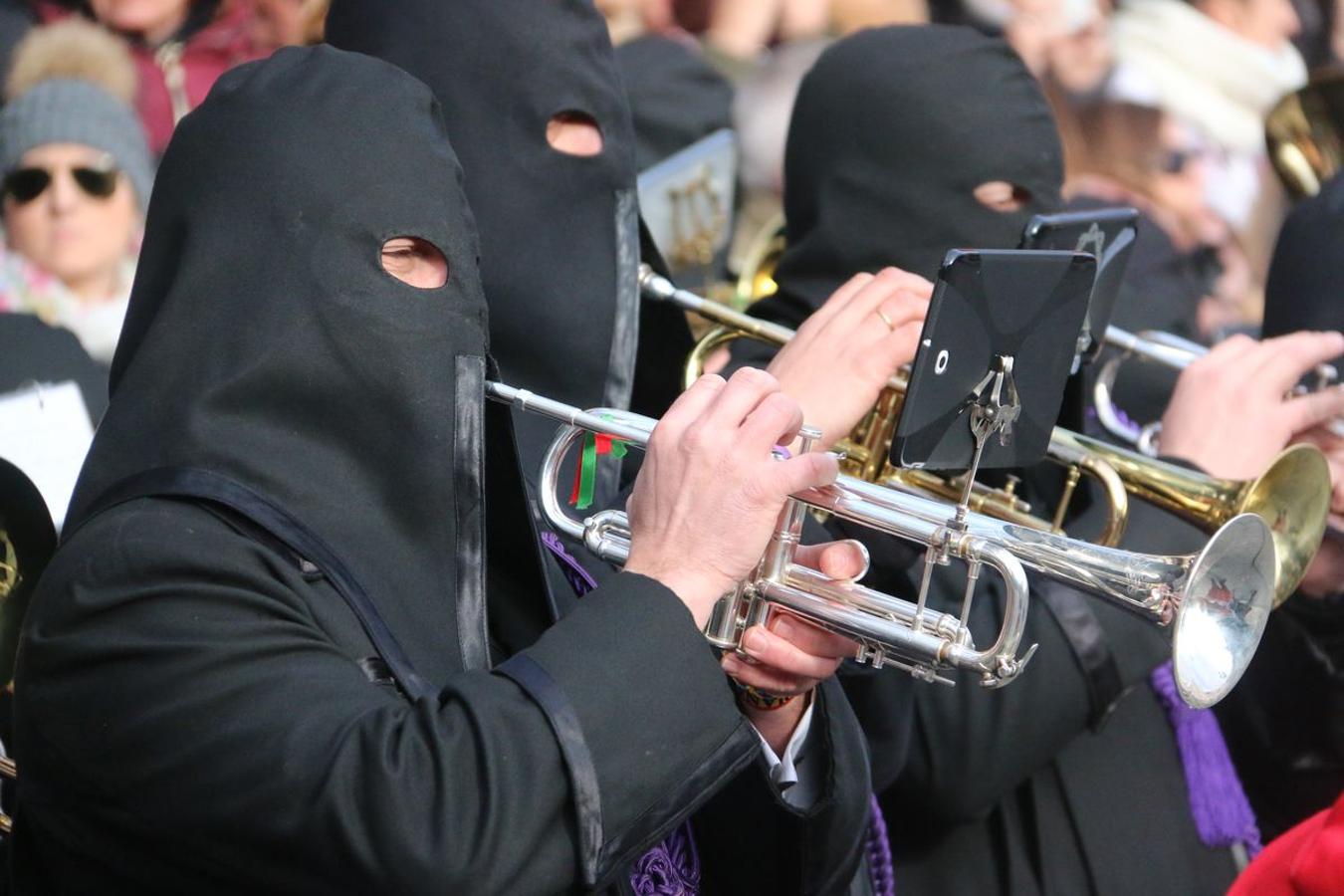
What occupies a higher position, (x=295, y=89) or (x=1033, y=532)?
(x=295, y=89)

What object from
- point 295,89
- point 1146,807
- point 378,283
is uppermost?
point 295,89

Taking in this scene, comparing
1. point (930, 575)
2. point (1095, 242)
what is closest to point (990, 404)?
point (930, 575)

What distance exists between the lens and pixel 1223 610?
9.27 ft

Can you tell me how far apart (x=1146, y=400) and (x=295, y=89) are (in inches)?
128

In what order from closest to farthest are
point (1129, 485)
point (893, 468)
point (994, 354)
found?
point (994, 354), point (893, 468), point (1129, 485)

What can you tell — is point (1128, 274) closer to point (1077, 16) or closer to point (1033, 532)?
point (1077, 16)

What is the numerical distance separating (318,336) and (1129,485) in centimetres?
195

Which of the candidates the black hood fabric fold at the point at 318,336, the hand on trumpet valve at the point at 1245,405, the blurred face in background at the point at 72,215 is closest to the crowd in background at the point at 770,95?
the blurred face in background at the point at 72,215

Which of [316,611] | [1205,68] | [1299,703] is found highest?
[316,611]

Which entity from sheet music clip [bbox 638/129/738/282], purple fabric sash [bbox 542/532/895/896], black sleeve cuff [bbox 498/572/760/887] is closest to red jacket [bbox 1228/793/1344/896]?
purple fabric sash [bbox 542/532/895/896]

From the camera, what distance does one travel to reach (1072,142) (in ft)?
22.7

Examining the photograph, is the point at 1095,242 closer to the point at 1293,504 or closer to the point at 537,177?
the point at 1293,504

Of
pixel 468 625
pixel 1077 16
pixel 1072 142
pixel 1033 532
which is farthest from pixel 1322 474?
pixel 1077 16

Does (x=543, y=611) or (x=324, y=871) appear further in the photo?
(x=543, y=611)
